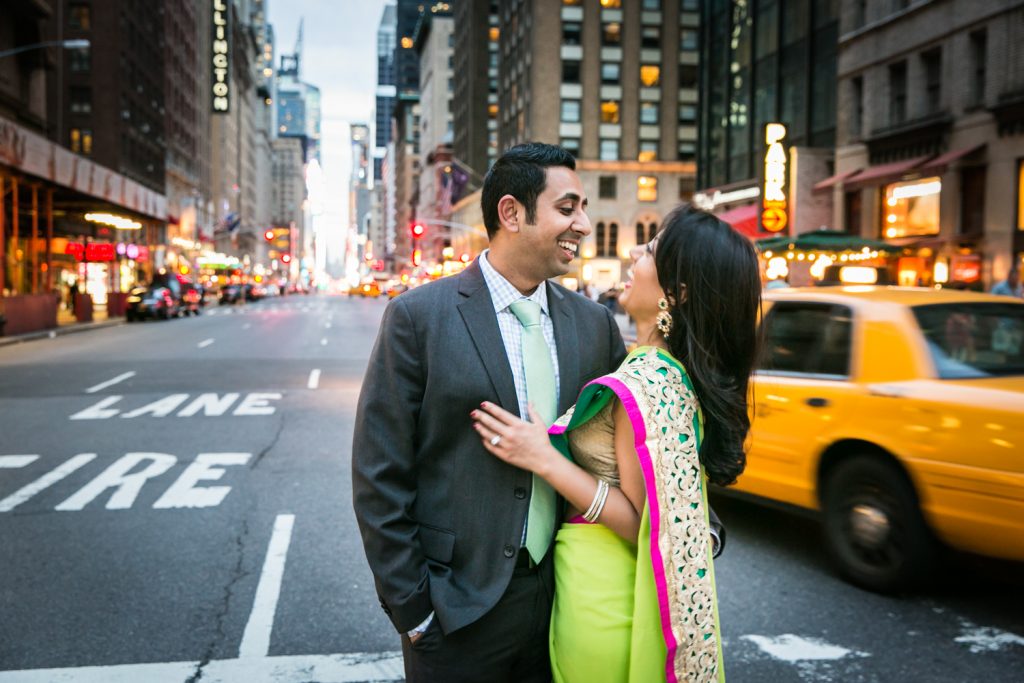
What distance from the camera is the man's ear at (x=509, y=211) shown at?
2.52m

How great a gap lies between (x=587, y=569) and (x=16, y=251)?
43.7 metres

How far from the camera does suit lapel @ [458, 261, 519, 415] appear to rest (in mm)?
2443

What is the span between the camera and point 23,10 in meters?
39.2

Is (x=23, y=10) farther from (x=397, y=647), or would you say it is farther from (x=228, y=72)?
(x=228, y=72)

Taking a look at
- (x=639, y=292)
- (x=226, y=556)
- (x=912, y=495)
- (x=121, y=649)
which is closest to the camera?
(x=639, y=292)

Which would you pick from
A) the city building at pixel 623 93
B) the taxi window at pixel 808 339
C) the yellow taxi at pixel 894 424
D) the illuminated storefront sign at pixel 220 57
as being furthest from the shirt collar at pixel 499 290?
the illuminated storefront sign at pixel 220 57

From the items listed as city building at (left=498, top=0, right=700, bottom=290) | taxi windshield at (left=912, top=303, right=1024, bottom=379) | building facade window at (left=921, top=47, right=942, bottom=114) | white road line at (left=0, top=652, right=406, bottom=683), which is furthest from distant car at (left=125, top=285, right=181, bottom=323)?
taxi windshield at (left=912, top=303, right=1024, bottom=379)

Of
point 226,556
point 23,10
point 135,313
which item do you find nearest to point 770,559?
point 226,556

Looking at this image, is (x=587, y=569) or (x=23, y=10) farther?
(x=23, y=10)

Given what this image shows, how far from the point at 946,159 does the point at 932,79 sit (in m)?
3.88

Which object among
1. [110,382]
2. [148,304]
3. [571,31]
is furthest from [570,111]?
[110,382]

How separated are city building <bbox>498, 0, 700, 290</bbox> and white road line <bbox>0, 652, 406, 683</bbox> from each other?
224ft

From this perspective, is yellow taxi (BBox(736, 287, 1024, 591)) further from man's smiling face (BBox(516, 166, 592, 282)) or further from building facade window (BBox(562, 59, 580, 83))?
building facade window (BBox(562, 59, 580, 83))

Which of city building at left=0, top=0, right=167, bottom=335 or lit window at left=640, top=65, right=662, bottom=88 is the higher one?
lit window at left=640, top=65, right=662, bottom=88
